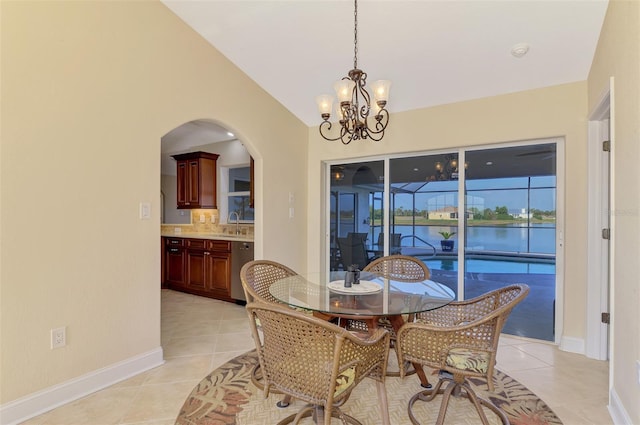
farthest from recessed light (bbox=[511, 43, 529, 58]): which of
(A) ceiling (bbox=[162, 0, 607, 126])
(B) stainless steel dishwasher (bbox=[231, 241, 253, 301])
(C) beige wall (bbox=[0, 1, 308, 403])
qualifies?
(B) stainless steel dishwasher (bbox=[231, 241, 253, 301])

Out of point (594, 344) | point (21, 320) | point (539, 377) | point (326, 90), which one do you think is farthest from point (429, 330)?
point (326, 90)

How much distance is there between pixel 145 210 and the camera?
2668 mm

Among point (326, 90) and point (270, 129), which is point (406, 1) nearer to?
point (326, 90)

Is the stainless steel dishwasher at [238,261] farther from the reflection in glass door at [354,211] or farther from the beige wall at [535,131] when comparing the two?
the beige wall at [535,131]

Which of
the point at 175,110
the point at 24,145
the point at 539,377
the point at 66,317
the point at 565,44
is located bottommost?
the point at 539,377

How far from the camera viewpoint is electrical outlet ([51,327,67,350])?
2121 millimetres

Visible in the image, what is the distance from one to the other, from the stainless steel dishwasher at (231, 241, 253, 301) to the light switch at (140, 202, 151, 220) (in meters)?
1.78

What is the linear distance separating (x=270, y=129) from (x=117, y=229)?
206 centimetres

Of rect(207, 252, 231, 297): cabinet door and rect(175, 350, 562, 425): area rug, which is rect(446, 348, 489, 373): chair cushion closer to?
rect(175, 350, 562, 425): area rug

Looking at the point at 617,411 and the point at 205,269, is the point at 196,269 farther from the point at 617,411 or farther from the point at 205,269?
the point at 617,411

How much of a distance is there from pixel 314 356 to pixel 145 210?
1962mm

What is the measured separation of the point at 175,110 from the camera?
113 inches

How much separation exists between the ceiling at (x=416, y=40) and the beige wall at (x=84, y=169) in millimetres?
500

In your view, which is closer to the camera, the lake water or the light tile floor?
the light tile floor
